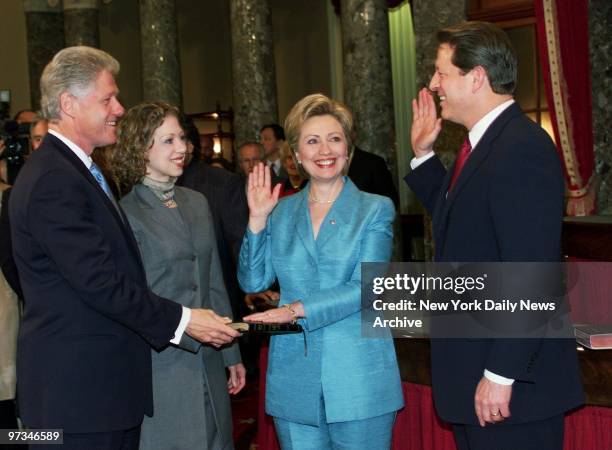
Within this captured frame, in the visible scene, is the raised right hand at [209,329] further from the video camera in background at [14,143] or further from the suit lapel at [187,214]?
the video camera in background at [14,143]

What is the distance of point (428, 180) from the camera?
8.38 feet

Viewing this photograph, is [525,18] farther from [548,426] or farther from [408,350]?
[548,426]

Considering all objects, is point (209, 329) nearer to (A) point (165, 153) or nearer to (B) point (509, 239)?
(A) point (165, 153)

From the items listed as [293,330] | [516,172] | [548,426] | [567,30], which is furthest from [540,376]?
[567,30]

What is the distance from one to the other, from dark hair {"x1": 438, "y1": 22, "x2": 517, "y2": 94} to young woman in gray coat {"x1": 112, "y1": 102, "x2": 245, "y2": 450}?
3.57 feet

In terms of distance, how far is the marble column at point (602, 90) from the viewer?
4859mm

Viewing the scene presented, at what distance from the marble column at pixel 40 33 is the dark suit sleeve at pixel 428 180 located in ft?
32.0

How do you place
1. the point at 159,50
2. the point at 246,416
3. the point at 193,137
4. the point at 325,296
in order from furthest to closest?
1. the point at 159,50
2. the point at 246,416
3. the point at 193,137
4. the point at 325,296

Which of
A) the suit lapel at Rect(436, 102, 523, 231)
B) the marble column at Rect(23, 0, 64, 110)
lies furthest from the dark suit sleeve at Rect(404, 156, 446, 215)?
the marble column at Rect(23, 0, 64, 110)

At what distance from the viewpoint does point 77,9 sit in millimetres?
10789

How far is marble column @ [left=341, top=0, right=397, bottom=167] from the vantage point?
25.5 ft

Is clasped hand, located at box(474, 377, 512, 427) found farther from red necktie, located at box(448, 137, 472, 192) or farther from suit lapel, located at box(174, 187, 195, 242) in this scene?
suit lapel, located at box(174, 187, 195, 242)

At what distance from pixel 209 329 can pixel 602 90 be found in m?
3.38

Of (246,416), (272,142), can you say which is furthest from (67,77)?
(272,142)
